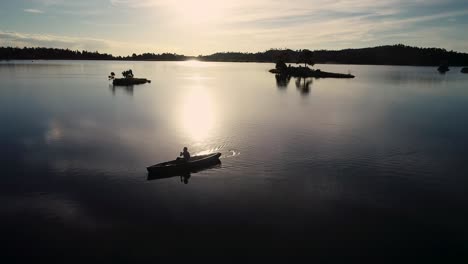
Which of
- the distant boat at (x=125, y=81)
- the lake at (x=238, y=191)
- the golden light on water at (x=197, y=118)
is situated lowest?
the lake at (x=238, y=191)

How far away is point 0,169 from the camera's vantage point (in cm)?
4238

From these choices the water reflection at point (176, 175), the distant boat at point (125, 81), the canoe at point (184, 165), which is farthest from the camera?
the distant boat at point (125, 81)

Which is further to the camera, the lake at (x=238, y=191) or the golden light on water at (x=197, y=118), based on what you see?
the golden light on water at (x=197, y=118)

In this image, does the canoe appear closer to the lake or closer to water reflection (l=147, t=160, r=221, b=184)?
water reflection (l=147, t=160, r=221, b=184)

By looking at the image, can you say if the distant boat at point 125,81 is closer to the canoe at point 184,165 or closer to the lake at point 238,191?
the lake at point 238,191

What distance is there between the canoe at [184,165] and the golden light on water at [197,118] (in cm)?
1598

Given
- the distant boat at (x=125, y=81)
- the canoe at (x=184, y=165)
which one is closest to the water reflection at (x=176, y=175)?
the canoe at (x=184, y=165)

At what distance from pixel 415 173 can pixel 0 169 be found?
5304 cm

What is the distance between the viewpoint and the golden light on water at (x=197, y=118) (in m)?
66.4

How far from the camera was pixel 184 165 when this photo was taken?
137 ft

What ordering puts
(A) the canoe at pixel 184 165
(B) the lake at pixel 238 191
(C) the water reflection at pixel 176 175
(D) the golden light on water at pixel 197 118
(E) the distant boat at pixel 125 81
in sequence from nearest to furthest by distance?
(B) the lake at pixel 238 191, (C) the water reflection at pixel 176 175, (A) the canoe at pixel 184 165, (D) the golden light on water at pixel 197 118, (E) the distant boat at pixel 125 81

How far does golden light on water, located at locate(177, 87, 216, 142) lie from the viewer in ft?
218

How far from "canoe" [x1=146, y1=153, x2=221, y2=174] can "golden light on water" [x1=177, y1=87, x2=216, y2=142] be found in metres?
16.0

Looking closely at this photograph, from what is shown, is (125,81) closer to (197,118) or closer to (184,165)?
(197,118)
